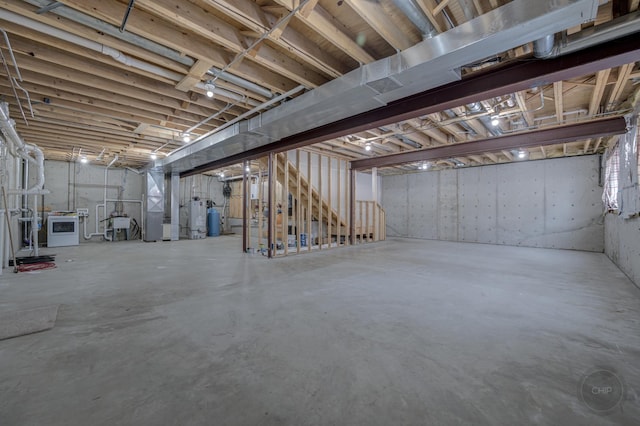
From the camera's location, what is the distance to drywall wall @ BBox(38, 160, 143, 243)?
811 cm

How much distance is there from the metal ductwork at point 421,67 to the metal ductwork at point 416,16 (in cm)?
11

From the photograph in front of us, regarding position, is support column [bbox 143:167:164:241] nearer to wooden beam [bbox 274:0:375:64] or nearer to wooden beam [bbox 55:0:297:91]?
wooden beam [bbox 55:0:297:91]

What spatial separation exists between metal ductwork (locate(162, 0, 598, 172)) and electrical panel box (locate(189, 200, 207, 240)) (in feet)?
19.4

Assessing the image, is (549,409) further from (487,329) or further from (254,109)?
(254,109)

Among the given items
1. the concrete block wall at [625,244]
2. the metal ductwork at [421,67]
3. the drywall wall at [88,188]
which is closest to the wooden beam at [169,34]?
the metal ductwork at [421,67]

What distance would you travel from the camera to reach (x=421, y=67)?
237 centimetres

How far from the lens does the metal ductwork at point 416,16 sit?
195 centimetres

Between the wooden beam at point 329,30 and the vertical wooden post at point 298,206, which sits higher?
the wooden beam at point 329,30

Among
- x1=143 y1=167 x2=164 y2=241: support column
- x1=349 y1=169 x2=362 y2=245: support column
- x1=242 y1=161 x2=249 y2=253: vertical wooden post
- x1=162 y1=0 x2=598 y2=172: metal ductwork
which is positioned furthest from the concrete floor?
x1=143 y1=167 x2=164 y2=241: support column

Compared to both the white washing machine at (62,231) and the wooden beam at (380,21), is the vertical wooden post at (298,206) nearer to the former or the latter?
the wooden beam at (380,21)

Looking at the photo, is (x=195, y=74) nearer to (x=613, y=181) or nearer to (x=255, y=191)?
(x=255, y=191)

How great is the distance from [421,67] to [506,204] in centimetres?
764

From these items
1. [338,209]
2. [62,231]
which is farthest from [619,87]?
[62,231]

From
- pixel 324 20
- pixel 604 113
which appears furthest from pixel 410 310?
pixel 604 113
